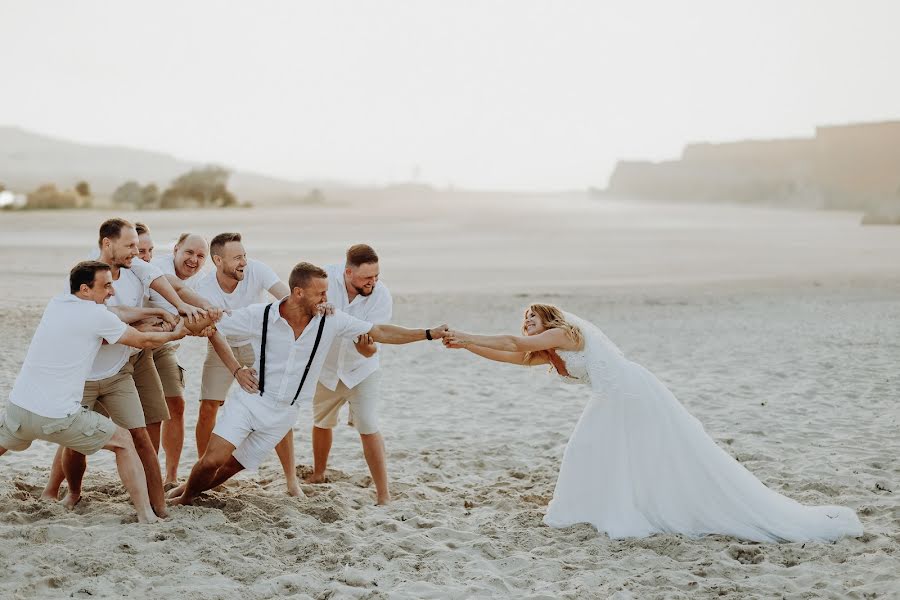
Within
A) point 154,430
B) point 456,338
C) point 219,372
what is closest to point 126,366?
point 154,430

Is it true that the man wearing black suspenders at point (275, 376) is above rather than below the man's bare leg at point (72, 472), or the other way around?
above

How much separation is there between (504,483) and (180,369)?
2.73 metres

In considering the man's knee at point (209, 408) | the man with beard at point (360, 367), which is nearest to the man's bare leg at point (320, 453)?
the man with beard at point (360, 367)

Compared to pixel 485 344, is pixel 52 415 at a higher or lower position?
lower

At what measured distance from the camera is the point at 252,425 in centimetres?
602

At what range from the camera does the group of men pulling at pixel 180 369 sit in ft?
17.7

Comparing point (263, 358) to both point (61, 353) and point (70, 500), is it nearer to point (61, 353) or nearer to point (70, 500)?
point (61, 353)

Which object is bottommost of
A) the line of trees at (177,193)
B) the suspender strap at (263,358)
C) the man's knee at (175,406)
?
the man's knee at (175,406)

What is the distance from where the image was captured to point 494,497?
6.96 meters

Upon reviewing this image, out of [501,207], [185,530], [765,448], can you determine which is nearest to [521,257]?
[765,448]

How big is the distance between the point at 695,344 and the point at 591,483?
29.1 feet

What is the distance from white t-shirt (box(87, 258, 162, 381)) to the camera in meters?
5.93

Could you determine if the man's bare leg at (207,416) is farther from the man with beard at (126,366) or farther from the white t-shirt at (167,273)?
the white t-shirt at (167,273)

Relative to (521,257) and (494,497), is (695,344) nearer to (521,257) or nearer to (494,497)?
(494,497)
